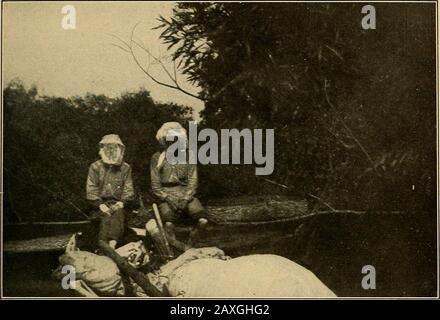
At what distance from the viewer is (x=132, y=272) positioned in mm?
5336

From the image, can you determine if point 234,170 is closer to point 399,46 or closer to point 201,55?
point 201,55

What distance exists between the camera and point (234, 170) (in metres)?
5.36

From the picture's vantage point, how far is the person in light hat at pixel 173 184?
17.6 ft

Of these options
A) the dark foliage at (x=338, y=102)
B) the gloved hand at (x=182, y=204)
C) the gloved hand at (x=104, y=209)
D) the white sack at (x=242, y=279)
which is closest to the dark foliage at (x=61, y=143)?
the gloved hand at (x=104, y=209)

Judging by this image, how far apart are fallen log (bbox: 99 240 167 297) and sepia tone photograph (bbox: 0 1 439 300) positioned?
0.08 ft

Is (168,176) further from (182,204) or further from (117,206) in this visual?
(117,206)

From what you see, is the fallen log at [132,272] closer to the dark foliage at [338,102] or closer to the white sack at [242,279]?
the white sack at [242,279]

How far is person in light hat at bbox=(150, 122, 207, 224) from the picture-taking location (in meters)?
5.37

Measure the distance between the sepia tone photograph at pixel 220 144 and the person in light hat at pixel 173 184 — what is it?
0.04 ft

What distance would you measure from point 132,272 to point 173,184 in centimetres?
85

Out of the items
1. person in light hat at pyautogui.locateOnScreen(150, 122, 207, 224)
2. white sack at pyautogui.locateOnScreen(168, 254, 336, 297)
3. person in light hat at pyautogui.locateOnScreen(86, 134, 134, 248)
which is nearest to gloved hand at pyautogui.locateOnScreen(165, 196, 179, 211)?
person in light hat at pyautogui.locateOnScreen(150, 122, 207, 224)

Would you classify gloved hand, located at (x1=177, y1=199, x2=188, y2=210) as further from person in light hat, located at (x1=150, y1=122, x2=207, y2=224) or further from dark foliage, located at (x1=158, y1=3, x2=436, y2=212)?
dark foliage, located at (x1=158, y1=3, x2=436, y2=212)

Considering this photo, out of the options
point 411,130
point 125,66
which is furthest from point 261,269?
point 125,66
